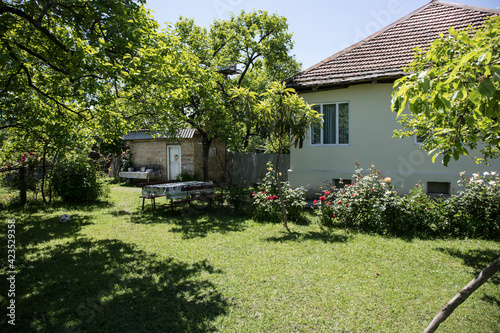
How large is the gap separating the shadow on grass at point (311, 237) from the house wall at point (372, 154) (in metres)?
3.88

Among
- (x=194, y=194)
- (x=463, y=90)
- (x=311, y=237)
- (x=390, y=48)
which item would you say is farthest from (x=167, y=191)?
(x=390, y=48)

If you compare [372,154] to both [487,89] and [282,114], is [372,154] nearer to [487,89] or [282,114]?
[282,114]

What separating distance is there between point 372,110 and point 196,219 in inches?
276

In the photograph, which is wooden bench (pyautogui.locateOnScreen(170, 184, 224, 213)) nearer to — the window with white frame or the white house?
the white house

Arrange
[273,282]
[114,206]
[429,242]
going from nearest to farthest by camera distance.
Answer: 1. [273,282]
2. [429,242]
3. [114,206]

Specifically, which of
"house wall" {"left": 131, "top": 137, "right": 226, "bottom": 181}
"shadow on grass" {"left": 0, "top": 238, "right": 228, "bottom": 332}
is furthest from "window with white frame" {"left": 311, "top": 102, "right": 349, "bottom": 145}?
"house wall" {"left": 131, "top": 137, "right": 226, "bottom": 181}

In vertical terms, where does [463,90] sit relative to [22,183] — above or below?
above

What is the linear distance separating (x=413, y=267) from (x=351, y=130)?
639cm

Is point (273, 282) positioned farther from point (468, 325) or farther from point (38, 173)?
point (38, 173)

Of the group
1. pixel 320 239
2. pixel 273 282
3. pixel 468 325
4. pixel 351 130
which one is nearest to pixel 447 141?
pixel 468 325

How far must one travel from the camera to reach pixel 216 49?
17.2 meters

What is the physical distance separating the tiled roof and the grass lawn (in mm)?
5684

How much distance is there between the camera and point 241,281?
4.59 m

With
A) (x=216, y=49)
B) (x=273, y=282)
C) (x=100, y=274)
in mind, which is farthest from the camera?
(x=216, y=49)
